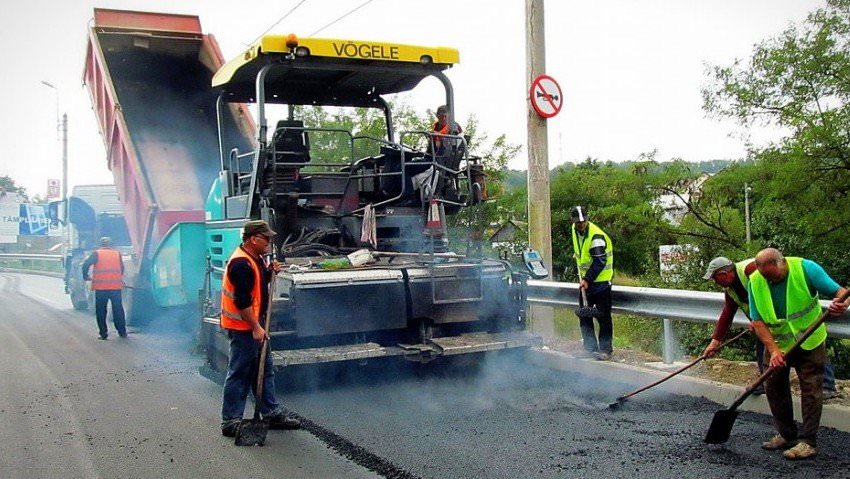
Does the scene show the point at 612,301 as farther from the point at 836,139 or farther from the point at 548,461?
the point at 836,139

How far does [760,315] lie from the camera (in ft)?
15.3

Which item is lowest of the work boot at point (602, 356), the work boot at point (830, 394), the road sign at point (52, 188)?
the work boot at point (830, 394)

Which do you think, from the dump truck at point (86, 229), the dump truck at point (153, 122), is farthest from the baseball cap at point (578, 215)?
the dump truck at point (86, 229)

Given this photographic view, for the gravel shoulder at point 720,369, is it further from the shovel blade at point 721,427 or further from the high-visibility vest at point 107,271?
the high-visibility vest at point 107,271

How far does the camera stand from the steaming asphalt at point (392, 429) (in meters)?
4.56

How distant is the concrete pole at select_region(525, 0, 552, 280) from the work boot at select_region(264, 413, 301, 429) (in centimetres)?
351

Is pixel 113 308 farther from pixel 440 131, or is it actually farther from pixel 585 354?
pixel 585 354

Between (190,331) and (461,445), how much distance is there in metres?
6.12

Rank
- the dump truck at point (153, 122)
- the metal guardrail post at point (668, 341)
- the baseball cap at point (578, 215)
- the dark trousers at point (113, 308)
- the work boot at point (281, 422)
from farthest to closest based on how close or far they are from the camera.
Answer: the dark trousers at point (113, 308) → the dump truck at point (153, 122) → the baseball cap at point (578, 215) → the metal guardrail post at point (668, 341) → the work boot at point (281, 422)

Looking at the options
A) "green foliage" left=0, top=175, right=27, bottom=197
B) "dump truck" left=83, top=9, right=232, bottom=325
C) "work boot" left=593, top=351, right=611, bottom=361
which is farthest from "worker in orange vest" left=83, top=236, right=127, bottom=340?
"green foliage" left=0, top=175, right=27, bottom=197

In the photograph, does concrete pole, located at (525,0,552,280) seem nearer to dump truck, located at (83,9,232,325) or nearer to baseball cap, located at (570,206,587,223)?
baseball cap, located at (570,206,587,223)

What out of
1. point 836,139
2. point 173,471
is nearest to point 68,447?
point 173,471

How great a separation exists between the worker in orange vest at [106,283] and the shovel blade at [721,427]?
8175 mm

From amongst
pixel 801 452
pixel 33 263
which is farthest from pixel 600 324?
pixel 33 263
